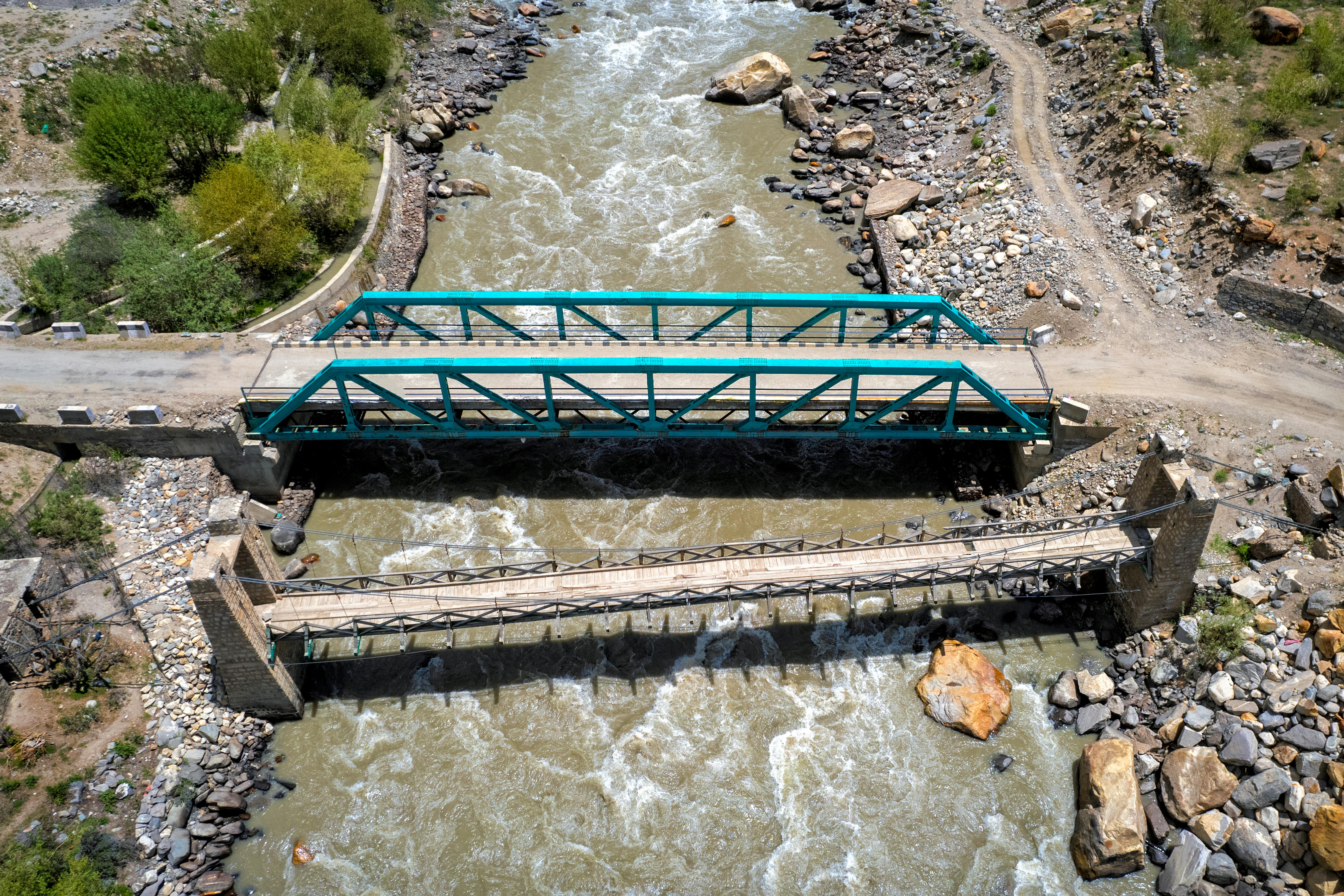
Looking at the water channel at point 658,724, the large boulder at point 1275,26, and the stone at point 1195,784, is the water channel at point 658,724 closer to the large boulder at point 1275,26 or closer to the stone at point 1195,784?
the stone at point 1195,784

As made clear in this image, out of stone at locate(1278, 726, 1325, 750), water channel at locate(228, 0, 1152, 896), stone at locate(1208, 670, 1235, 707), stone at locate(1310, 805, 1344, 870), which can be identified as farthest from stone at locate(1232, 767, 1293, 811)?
water channel at locate(228, 0, 1152, 896)

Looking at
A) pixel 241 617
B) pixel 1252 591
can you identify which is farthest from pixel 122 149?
pixel 1252 591

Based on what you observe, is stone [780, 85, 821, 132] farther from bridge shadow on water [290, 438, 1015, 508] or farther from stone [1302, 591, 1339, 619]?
stone [1302, 591, 1339, 619]

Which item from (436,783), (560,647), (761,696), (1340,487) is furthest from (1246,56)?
(436,783)

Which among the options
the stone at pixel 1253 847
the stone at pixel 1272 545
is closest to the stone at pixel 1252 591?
the stone at pixel 1272 545

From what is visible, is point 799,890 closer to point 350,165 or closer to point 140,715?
point 140,715

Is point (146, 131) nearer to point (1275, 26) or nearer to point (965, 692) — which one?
point (965, 692)
